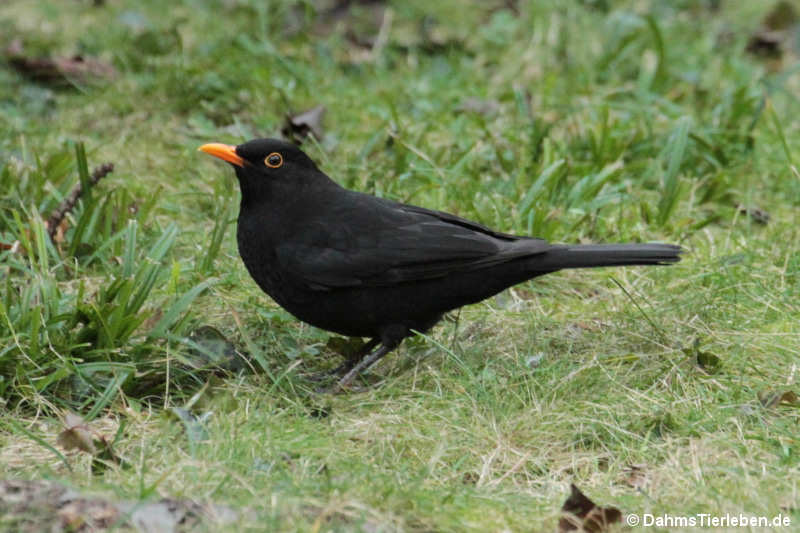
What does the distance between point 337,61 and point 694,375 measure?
13.0 feet

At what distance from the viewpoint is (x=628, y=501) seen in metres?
3.09

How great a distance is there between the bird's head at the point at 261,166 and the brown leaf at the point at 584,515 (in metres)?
1.92

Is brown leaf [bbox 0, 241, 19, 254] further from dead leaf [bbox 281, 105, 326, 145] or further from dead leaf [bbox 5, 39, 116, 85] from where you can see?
dead leaf [bbox 5, 39, 116, 85]

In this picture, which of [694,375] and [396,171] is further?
[396,171]

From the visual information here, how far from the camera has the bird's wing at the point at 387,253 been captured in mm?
4062

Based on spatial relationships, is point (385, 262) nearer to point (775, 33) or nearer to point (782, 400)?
point (782, 400)

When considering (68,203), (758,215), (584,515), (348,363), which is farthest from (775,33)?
(584,515)

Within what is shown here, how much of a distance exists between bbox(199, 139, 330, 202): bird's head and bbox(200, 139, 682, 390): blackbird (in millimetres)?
111

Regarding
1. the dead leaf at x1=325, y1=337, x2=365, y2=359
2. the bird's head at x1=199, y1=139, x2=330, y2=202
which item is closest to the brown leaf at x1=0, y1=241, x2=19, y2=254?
the bird's head at x1=199, y1=139, x2=330, y2=202

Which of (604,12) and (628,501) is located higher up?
(604,12)

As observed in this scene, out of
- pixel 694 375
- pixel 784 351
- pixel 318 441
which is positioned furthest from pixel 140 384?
pixel 784 351

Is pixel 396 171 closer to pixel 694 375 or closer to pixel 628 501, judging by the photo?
pixel 694 375

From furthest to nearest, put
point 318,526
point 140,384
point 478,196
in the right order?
point 478,196 → point 140,384 → point 318,526

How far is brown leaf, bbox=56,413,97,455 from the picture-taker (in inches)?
129
